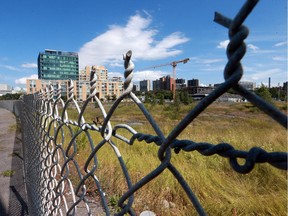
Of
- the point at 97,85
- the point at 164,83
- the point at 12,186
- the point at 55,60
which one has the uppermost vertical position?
the point at 55,60

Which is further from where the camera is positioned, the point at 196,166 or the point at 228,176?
the point at 196,166

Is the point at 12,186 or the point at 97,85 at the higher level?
the point at 97,85

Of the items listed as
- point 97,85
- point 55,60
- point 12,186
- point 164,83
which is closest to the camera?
point 97,85

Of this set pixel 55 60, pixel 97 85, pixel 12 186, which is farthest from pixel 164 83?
pixel 97 85

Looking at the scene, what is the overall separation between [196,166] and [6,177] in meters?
2.85

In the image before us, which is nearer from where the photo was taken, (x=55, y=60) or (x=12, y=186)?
(x=12, y=186)

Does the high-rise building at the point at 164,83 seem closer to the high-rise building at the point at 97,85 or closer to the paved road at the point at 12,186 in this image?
the paved road at the point at 12,186

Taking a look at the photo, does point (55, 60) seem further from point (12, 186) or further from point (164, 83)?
point (12, 186)

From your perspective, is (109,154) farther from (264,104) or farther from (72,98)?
(264,104)

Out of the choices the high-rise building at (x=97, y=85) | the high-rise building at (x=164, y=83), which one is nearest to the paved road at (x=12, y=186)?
the high-rise building at (x=97, y=85)

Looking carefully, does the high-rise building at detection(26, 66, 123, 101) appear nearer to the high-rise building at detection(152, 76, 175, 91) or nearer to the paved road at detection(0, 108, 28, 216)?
the paved road at detection(0, 108, 28, 216)

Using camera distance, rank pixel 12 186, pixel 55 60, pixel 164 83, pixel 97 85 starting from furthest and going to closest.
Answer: pixel 55 60 < pixel 164 83 < pixel 12 186 < pixel 97 85

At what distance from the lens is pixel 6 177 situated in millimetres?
3873

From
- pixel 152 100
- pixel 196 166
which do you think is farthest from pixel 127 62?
pixel 152 100
